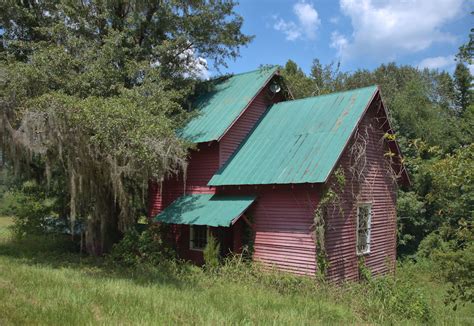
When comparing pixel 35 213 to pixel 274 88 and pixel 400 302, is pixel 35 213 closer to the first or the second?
pixel 274 88

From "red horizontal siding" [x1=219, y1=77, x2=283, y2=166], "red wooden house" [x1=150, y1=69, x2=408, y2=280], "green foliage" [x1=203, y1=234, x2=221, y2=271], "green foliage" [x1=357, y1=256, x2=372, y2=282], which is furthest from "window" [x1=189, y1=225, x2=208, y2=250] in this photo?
"green foliage" [x1=357, y1=256, x2=372, y2=282]

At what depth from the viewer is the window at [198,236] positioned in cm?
1770

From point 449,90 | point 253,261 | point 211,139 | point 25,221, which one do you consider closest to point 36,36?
point 25,221

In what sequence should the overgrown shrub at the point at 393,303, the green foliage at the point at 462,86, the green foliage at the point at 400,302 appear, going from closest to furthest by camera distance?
the overgrown shrub at the point at 393,303 < the green foliage at the point at 400,302 < the green foliage at the point at 462,86

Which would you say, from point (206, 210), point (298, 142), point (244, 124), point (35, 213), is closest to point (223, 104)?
point (244, 124)

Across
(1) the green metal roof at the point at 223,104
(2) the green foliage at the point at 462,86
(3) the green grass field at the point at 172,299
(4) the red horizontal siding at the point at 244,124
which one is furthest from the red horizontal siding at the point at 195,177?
(2) the green foliage at the point at 462,86

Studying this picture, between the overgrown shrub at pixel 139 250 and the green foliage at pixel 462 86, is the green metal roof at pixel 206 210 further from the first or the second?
the green foliage at pixel 462 86

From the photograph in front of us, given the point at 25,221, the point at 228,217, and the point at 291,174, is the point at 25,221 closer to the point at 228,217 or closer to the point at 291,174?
the point at 228,217

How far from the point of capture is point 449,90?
41438 mm

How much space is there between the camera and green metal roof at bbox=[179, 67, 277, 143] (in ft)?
56.4

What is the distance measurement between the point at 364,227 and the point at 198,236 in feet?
21.3

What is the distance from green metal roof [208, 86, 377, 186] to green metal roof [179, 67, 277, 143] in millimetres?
1188

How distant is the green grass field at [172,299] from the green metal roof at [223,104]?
5.39m

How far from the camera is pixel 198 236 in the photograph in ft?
58.6
